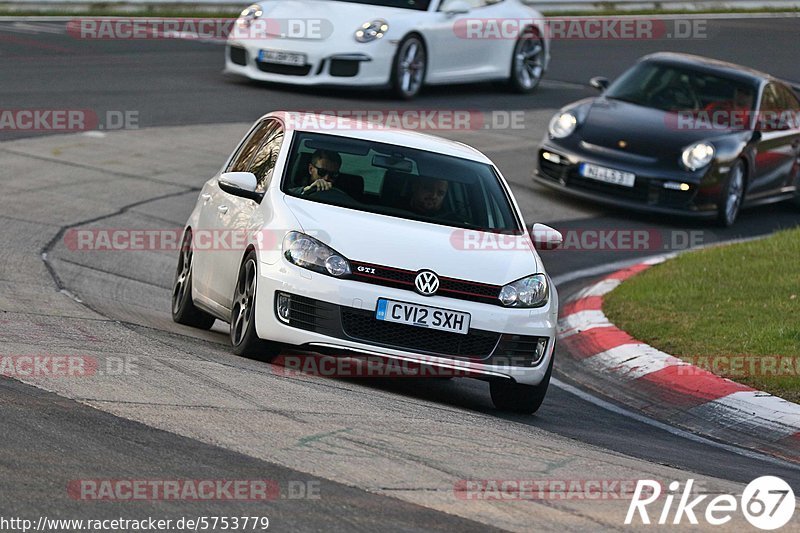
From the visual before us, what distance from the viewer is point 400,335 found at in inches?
306

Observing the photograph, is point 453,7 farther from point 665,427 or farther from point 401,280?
point 401,280

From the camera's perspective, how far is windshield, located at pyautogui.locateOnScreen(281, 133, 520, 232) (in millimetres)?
8578

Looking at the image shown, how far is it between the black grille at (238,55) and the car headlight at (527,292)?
11.4 meters

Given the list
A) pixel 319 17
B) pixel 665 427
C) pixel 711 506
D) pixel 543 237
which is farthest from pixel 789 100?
pixel 711 506

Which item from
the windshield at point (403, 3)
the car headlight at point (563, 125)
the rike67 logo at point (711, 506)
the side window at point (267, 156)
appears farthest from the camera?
the windshield at point (403, 3)

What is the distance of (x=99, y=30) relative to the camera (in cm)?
2242

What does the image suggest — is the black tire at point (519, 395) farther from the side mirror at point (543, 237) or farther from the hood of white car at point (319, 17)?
the hood of white car at point (319, 17)

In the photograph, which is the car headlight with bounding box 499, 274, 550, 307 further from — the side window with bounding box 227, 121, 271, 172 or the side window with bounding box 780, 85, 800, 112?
the side window with bounding box 780, 85, 800, 112

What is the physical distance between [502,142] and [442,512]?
519 inches

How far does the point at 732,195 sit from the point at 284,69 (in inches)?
242

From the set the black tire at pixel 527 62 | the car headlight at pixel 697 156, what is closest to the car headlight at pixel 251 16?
the black tire at pixel 527 62

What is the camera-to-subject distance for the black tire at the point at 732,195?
15500 mm

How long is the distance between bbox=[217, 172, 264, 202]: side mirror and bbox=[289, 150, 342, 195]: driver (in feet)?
0.71

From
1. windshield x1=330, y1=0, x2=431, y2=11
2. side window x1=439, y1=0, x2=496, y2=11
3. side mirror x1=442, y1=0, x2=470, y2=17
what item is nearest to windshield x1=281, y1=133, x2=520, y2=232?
windshield x1=330, y1=0, x2=431, y2=11
